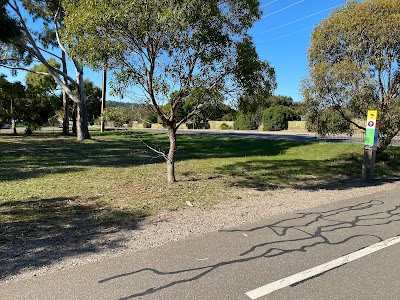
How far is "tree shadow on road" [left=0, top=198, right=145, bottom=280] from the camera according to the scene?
4.13 m

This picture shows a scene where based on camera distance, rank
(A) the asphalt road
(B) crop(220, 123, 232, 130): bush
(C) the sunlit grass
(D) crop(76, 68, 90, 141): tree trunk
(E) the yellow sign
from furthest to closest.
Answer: (B) crop(220, 123, 232, 130): bush, (D) crop(76, 68, 90, 141): tree trunk, (E) the yellow sign, (C) the sunlit grass, (A) the asphalt road

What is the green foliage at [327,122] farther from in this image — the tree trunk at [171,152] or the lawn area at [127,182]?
the tree trunk at [171,152]

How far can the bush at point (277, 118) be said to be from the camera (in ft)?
143

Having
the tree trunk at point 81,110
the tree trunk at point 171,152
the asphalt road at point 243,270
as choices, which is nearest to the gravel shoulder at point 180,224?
the asphalt road at point 243,270

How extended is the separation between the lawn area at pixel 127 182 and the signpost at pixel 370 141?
615mm

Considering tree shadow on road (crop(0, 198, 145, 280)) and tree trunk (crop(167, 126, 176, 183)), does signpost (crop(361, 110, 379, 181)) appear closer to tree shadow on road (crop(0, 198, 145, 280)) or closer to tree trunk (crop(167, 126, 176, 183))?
tree trunk (crop(167, 126, 176, 183))

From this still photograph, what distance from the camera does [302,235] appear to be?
15.9 ft

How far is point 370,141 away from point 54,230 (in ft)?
27.2

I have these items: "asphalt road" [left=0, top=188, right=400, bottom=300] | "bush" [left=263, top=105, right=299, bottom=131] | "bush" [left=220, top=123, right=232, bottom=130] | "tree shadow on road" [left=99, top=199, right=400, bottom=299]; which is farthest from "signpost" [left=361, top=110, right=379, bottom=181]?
"bush" [left=220, top=123, right=232, bottom=130]

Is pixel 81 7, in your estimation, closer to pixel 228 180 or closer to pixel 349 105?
pixel 228 180

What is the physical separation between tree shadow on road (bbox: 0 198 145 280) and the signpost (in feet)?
22.2

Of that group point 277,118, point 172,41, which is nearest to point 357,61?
point 172,41

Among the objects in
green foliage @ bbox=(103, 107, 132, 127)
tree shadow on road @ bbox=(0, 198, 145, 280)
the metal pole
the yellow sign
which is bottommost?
tree shadow on road @ bbox=(0, 198, 145, 280)

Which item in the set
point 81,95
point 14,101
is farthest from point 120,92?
point 14,101
